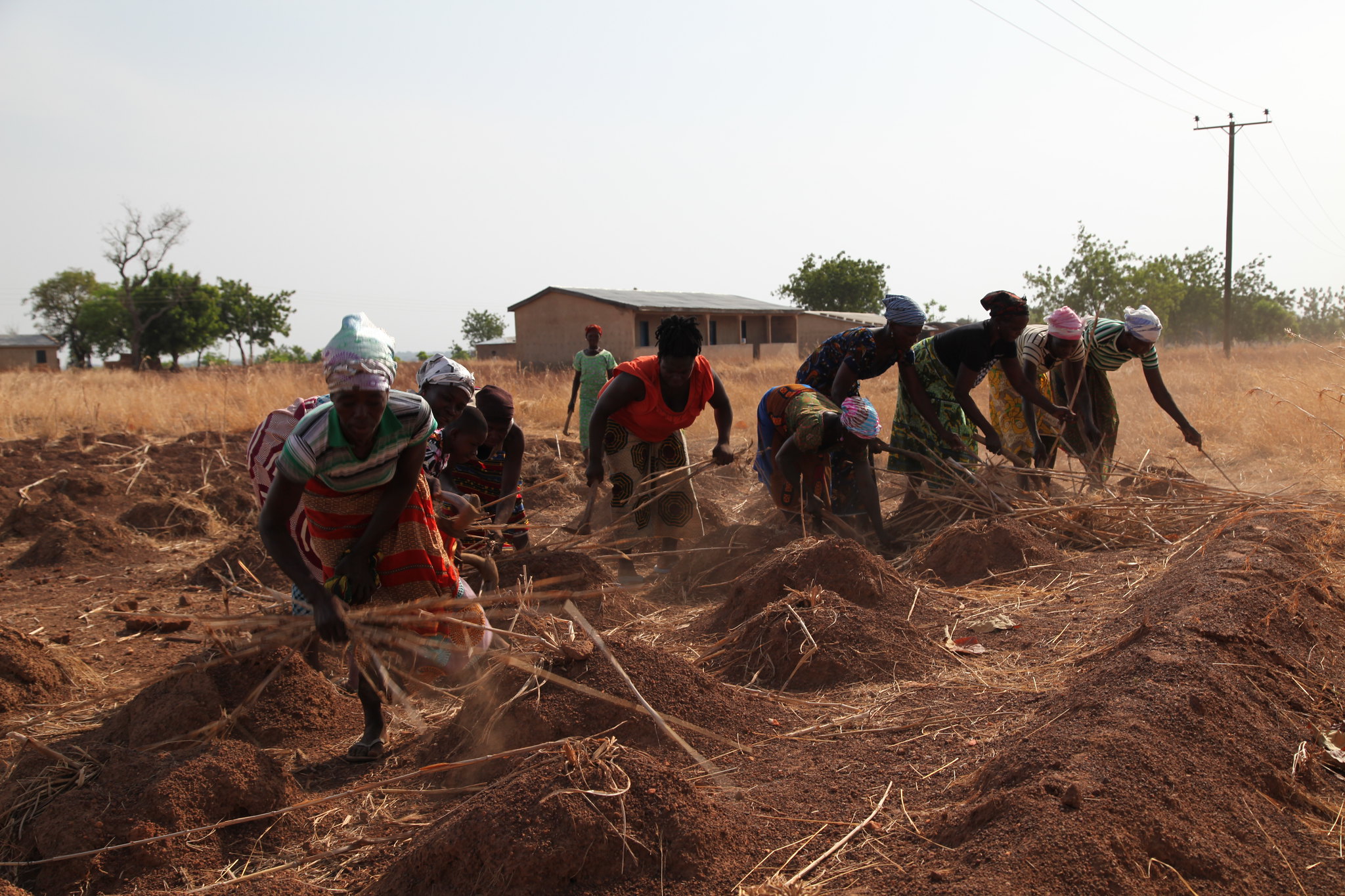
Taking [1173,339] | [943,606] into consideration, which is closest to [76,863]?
[943,606]

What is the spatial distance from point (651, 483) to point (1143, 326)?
10.5ft

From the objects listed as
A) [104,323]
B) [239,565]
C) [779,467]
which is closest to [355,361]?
[779,467]

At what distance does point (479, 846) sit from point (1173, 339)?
64528mm

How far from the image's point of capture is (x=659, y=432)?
5141 millimetres

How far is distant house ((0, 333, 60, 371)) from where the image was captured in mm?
50719

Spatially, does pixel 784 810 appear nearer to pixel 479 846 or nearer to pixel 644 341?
pixel 479 846

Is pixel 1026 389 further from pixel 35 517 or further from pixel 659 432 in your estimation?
pixel 35 517

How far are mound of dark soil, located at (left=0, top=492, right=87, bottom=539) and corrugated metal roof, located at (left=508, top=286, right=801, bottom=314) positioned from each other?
837 inches

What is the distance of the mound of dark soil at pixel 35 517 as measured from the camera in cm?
722

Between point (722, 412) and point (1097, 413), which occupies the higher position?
point (722, 412)

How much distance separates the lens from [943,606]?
410cm

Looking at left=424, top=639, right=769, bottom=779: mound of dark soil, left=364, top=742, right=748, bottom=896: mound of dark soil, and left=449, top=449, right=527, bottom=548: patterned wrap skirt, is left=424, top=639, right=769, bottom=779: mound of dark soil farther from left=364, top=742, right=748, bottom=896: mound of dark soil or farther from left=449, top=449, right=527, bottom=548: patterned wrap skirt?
left=449, top=449, right=527, bottom=548: patterned wrap skirt

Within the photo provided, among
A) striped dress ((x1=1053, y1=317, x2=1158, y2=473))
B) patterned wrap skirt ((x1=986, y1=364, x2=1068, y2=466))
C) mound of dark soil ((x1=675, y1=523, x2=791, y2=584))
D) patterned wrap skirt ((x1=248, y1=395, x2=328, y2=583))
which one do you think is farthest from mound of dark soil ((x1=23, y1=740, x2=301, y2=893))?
striped dress ((x1=1053, y1=317, x2=1158, y2=473))

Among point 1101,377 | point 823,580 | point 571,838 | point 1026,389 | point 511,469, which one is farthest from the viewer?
point 1101,377
